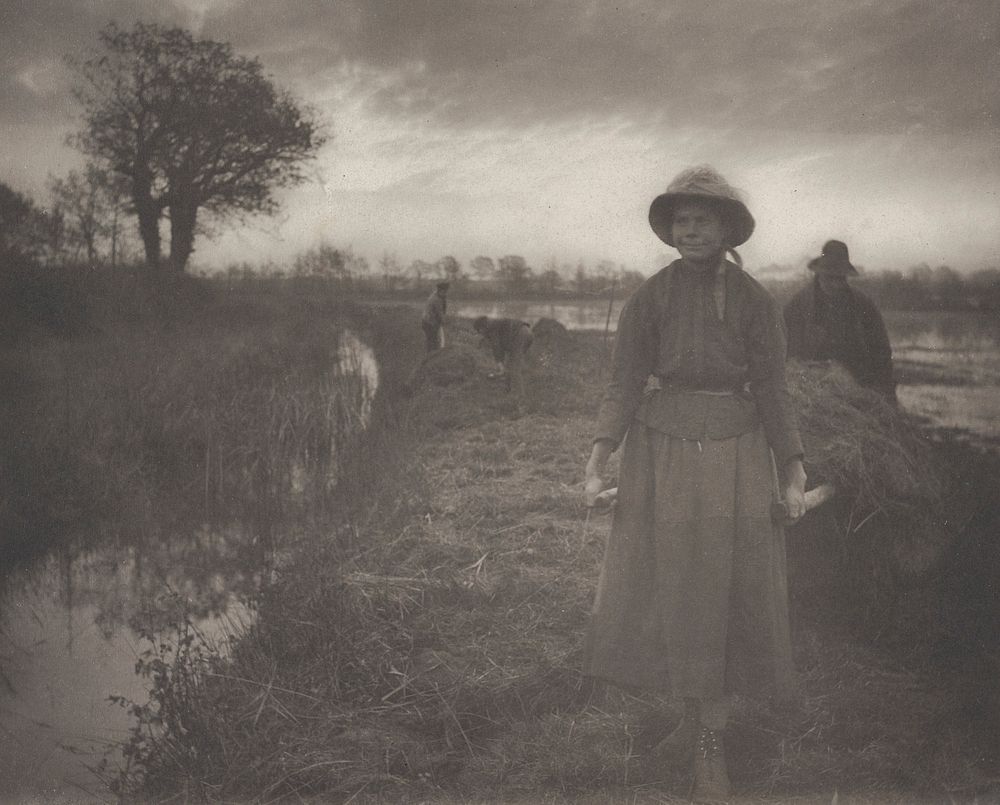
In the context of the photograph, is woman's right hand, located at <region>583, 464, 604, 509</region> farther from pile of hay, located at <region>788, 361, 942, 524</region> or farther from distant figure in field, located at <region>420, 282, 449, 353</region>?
distant figure in field, located at <region>420, 282, 449, 353</region>

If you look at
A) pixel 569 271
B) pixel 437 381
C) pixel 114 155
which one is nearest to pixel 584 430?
pixel 569 271

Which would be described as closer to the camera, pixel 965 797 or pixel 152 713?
pixel 965 797

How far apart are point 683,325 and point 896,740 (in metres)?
1.67

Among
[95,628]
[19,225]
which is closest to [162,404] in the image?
[19,225]

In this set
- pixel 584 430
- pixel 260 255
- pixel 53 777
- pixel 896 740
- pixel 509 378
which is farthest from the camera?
pixel 509 378

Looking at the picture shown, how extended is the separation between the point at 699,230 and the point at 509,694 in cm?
196

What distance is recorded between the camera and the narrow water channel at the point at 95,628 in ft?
10.5

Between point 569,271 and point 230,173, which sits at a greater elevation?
point 230,173

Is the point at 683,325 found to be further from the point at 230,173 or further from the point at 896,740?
the point at 230,173

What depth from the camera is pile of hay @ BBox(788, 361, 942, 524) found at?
3.21m

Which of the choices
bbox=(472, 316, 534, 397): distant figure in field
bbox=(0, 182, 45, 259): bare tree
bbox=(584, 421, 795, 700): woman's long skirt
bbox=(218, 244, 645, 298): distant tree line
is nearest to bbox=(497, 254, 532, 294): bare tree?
bbox=(218, 244, 645, 298): distant tree line

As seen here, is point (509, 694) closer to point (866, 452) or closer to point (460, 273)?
point (866, 452)

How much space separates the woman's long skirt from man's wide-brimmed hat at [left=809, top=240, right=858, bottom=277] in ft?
7.56

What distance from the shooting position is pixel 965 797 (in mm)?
2408
